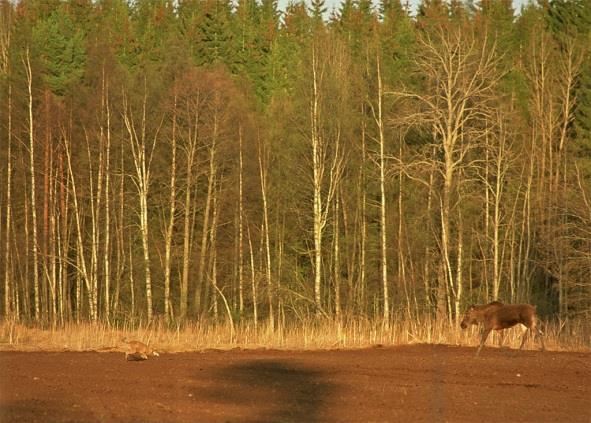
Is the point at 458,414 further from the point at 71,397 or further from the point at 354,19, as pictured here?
the point at 354,19

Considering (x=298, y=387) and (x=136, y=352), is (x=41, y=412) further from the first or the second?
(x=136, y=352)

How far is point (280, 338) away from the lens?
23219 mm

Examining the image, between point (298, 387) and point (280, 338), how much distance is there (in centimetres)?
865

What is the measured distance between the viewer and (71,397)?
12.8m

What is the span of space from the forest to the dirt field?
18.2 metres

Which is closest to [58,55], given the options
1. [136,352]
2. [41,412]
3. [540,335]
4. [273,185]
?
[273,185]

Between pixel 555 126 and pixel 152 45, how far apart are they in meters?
24.4

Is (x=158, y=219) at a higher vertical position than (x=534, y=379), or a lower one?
higher

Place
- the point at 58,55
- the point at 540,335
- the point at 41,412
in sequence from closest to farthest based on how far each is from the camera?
the point at 41,412, the point at 540,335, the point at 58,55

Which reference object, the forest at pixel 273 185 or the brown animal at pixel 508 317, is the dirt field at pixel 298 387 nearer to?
the brown animal at pixel 508 317

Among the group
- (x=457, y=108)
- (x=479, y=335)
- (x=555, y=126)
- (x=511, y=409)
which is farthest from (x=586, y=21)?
(x=511, y=409)

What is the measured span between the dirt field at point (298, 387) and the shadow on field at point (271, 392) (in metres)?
0.01

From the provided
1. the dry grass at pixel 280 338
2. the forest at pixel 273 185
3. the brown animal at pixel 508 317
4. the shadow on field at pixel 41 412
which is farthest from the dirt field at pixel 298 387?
the forest at pixel 273 185

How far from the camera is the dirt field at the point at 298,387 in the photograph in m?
11.7
